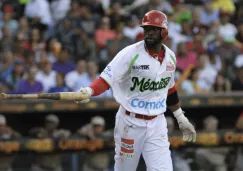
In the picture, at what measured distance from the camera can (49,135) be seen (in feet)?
33.5

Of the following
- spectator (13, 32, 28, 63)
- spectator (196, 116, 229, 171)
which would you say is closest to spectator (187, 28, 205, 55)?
spectator (196, 116, 229, 171)

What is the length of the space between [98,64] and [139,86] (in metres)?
4.86

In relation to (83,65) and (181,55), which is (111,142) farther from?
(181,55)

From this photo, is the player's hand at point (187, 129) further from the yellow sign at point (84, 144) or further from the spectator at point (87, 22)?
the spectator at point (87, 22)

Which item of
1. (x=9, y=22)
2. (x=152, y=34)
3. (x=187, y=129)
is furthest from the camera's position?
(x=9, y=22)

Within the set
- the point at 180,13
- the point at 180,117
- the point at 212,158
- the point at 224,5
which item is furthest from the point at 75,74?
the point at 224,5

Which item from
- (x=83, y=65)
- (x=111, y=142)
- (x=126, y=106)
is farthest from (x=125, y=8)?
(x=126, y=106)

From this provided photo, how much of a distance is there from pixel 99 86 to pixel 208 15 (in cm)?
758

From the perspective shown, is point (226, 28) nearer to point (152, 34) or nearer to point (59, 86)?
point (59, 86)

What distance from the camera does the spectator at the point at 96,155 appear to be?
391 inches

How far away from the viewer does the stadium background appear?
32.9 feet

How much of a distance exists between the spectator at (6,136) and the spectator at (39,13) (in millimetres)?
2600

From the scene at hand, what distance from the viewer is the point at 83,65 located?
11047mm

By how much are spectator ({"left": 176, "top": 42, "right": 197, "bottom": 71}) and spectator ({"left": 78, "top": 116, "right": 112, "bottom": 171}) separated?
2.15 m
